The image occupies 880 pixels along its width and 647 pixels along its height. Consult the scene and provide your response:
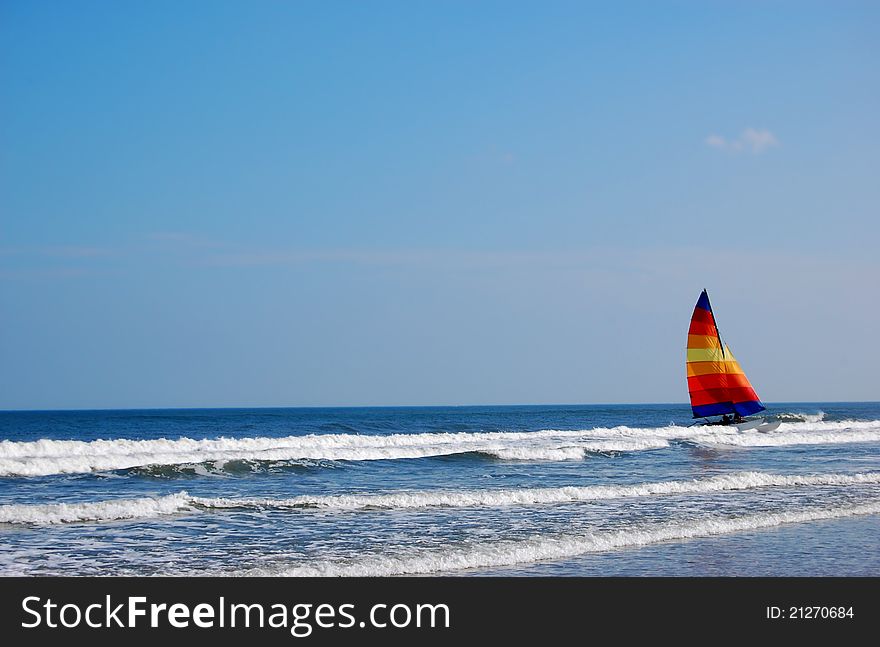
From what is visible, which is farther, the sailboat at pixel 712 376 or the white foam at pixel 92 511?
the sailboat at pixel 712 376

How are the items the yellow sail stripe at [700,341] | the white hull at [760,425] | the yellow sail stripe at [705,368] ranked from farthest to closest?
the white hull at [760,425], the yellow sail stripe at [705,368], the yellow sail stripe at [700,341]

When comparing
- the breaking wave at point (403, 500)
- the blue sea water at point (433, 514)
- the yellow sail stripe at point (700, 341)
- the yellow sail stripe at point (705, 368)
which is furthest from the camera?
the yellow sail stripe at point (705, 368)

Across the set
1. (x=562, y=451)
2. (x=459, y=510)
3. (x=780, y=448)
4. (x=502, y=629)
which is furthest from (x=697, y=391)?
(x=502, y=629)

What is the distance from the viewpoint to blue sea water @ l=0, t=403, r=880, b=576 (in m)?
10.9

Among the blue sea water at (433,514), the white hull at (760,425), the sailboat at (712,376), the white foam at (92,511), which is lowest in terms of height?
the white hull at (760,425)

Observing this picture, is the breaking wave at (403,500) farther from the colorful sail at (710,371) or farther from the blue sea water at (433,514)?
the colorful sail at (710,371)

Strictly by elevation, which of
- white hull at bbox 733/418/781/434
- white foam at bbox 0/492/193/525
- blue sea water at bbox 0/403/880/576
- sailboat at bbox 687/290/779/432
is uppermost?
sailboat at bbox 687/290/779/432

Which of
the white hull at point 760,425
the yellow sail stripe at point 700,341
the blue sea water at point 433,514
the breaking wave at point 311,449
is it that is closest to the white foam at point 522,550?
the blue sea water at point 433,514

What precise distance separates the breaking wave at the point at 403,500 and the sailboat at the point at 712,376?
68.7ft

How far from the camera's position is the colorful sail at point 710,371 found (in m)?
41.5

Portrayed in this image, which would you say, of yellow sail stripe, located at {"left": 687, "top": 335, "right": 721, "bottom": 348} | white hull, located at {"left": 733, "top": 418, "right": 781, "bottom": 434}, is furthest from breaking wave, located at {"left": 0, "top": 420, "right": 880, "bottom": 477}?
yellow sail stripe, located at {"left": 687, "top": 335, "right": 721, "bottom": 348}

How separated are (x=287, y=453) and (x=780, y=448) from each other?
67.1ft

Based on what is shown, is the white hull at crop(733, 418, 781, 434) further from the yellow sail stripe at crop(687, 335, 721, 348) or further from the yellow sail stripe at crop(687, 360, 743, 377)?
the yellow sail stripe at crop(687, 335, 721, 348)

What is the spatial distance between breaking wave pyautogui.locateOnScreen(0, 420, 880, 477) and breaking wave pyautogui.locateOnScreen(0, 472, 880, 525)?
7652mm
